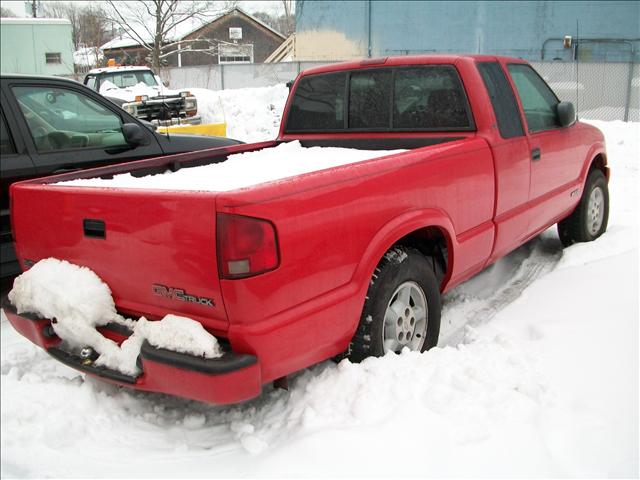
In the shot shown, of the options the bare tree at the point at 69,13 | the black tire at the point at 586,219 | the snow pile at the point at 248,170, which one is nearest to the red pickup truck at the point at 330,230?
the snow pile at the point at 248,170

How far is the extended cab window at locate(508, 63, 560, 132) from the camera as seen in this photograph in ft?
15.5

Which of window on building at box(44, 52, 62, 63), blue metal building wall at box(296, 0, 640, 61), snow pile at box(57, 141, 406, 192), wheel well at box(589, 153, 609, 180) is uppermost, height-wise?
blue metal building wall at box(296, 0, 640, 61)

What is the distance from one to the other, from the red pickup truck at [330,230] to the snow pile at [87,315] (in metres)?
0.05

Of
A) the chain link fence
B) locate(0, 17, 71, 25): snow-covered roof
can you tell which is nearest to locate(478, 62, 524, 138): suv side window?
the chain link fence

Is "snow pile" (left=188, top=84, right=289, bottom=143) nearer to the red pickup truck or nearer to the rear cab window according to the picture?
the rear cab window

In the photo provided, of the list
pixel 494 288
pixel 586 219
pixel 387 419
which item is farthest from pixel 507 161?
pixel 387 419

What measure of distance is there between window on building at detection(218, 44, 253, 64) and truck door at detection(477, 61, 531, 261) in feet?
119

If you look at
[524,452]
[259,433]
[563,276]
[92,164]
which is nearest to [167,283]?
[259,433]

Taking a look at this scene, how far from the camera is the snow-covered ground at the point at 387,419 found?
252cm

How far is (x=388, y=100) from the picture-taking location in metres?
4.44

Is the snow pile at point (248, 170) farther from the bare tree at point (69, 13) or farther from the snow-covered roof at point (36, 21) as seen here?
the bare tree at point (69, 13)

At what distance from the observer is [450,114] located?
4.23 meters

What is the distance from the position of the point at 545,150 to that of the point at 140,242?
3319mm

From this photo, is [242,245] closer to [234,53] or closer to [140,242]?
[140,242]
